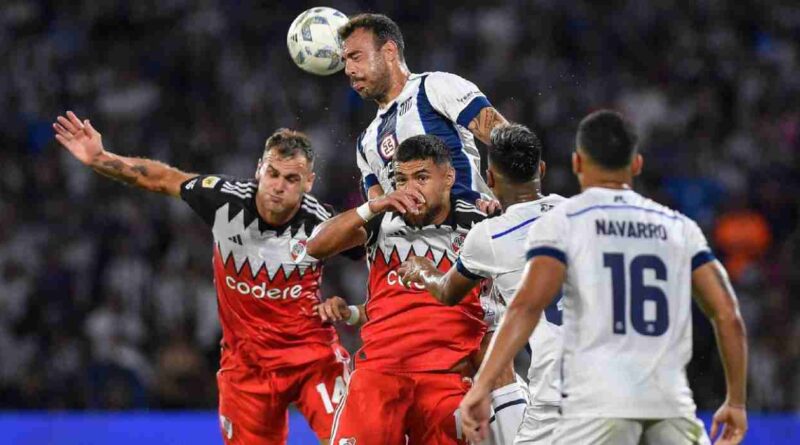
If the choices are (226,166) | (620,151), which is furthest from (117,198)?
(620,151)

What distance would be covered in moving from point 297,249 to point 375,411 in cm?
148

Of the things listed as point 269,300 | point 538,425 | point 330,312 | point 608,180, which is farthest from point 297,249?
point 608,180

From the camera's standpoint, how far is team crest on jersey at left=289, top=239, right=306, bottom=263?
7.55m

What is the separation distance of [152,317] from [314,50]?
528 centimetres

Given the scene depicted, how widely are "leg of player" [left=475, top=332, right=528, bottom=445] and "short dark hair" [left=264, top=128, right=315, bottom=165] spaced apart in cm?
183

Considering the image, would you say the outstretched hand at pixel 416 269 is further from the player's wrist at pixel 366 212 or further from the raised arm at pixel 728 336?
the raised arm at pixel 728 336

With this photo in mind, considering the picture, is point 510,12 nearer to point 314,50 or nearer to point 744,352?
point 314,50

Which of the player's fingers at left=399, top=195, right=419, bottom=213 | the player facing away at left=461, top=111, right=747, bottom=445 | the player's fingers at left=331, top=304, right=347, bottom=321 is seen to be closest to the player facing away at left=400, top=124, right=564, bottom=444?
the player's fingers at left=399, top=195, right=419, bottom=213

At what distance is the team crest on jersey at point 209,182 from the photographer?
24.3 feet

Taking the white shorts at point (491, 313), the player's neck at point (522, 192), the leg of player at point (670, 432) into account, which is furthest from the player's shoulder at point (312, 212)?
the leg of player at point (670, 432)

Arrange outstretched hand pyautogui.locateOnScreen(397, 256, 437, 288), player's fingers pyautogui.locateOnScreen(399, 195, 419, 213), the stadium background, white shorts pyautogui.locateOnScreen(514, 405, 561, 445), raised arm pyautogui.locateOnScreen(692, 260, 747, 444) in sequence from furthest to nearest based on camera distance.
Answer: the stadium background < player's fingers pyautogui.locateOnScreen(399, 195, 419, 213) < outstretched hand pyautogui.locateOnScreen(397, 256, 437, 288) < white shorts pyautogui.locateOnScreen(514, 405, 561, 445) < raised arm pyautogui.locateOnScreen(692, 260, 747, 444)

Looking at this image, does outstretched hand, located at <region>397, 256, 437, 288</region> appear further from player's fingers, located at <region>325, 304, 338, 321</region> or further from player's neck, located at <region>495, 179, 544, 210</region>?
player's fingers, located at <region>325, 304, 338, 321</region>

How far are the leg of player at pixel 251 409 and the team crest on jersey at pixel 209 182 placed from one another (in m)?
1.09

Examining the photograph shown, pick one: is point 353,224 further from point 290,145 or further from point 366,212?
point 290,145
